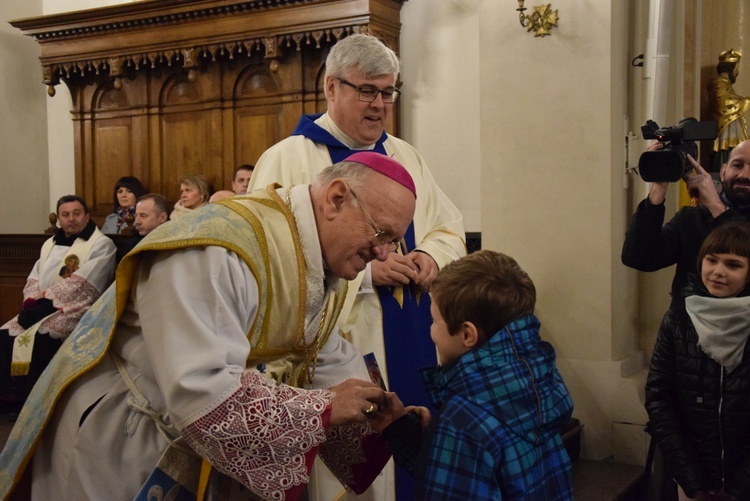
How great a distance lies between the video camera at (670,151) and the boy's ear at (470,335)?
172cm

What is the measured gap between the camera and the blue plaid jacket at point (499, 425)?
1.99 m

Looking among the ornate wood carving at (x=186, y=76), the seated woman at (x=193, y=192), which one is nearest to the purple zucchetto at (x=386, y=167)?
the ornate wood carving at (x=186, y=76)

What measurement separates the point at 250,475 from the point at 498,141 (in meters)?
3.50

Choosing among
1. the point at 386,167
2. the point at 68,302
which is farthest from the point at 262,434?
the point at 68,302

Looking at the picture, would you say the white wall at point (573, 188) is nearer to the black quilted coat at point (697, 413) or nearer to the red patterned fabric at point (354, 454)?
the black quilted coat at point (697, 413)

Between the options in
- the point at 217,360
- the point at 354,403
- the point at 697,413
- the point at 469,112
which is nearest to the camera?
the point at 217,360

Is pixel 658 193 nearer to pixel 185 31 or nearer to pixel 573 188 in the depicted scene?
pixel 573 188

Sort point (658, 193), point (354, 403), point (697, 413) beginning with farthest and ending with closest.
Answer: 1. point (658, 193)
2. point (697, 413)
3. point (354, 403)

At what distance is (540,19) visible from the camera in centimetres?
485

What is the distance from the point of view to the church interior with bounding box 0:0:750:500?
4.82m

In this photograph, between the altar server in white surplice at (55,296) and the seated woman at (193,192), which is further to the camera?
the seated woman at (193,192)

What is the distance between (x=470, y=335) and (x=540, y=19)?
10.5ft

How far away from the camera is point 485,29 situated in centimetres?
508

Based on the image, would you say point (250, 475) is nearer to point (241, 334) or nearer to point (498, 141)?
point (241, 334)
